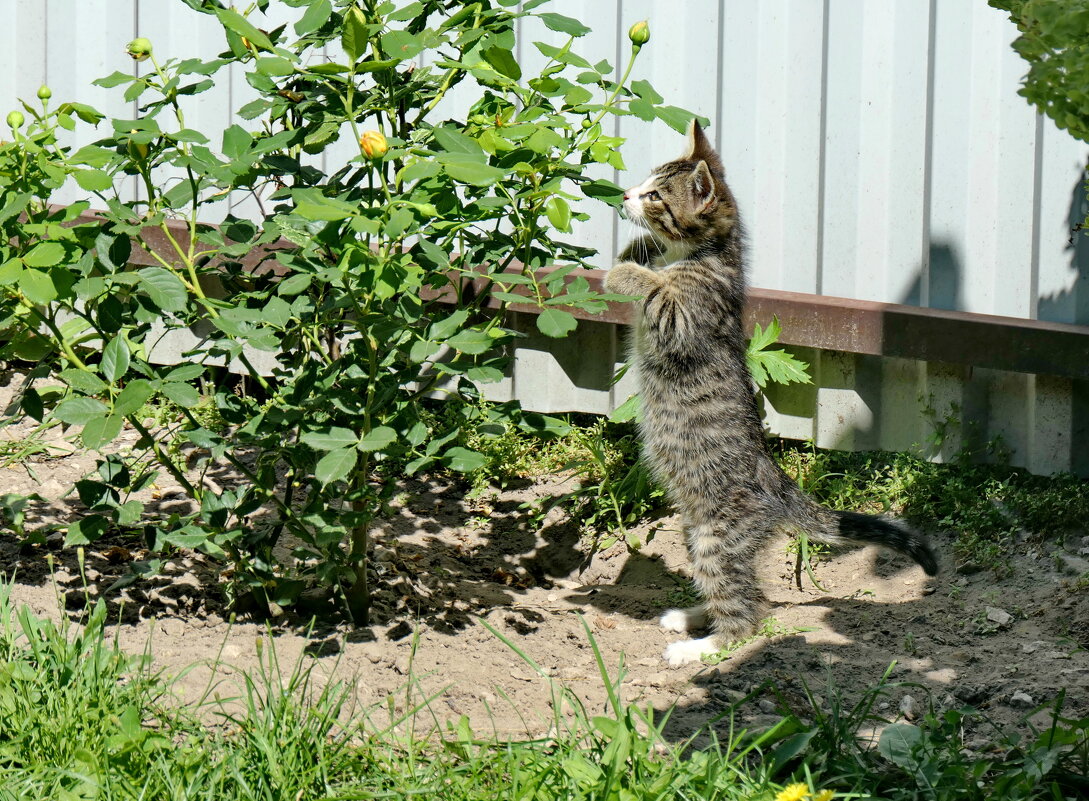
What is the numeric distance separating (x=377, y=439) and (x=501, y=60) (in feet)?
3.35

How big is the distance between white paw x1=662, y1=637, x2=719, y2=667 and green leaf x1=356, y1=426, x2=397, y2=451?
4.73 ft

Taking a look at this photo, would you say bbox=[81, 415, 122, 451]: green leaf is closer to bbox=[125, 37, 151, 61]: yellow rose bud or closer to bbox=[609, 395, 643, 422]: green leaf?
bbox=[125, 37, 151, 61]: yellow rose bud

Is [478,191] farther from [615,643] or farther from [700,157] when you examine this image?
[615,643]

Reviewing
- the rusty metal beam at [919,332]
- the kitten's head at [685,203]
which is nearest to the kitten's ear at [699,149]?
the kitten's head at [685,203]

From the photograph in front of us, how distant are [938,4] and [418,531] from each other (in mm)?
2945

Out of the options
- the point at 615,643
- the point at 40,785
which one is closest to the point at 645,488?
the point at 615,643

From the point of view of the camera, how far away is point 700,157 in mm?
4621

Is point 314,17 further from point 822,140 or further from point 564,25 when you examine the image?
point 822,140

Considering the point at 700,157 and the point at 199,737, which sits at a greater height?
the point at 700,157

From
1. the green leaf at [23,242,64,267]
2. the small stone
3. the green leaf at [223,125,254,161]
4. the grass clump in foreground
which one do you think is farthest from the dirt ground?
the green leaf at [223,125,254,161]

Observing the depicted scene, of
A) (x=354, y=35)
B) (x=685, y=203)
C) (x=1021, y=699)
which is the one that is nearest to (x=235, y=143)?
(x=354, y=35)

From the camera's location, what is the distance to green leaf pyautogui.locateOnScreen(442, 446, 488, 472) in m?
3.32

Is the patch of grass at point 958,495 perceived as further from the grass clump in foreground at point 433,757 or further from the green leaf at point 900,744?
the green leaf at point 900,744

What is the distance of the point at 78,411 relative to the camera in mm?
3047
